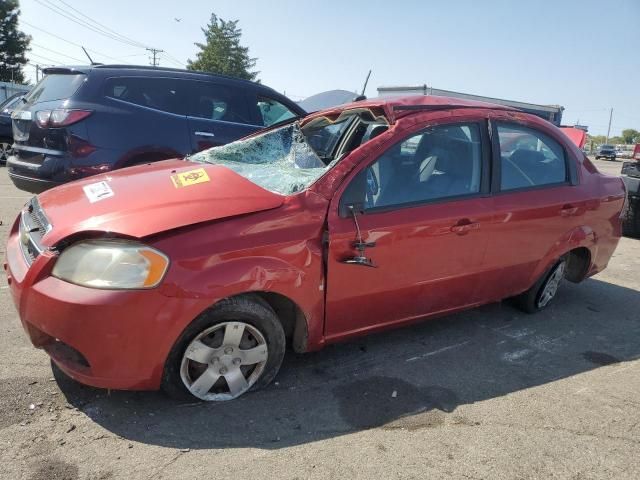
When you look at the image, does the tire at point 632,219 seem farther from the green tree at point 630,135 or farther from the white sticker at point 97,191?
the green tree at point 630,135

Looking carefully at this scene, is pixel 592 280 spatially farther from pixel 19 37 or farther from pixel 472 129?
pixel 19 37

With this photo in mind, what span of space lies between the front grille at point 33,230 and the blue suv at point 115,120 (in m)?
2.06

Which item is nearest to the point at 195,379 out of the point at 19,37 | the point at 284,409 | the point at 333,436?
the point at 284,409

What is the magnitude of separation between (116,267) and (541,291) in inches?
136

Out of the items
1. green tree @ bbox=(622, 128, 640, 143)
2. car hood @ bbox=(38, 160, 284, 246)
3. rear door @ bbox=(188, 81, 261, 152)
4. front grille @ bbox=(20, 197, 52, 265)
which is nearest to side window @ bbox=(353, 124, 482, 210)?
car hood @ bbox=(38, 160, 284, 246)

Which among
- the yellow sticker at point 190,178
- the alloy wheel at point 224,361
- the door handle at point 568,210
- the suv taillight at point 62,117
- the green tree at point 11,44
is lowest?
the alloy wheel at point 224,361

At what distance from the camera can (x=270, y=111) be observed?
6570 millimetres

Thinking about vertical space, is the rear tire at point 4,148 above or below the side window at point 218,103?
below

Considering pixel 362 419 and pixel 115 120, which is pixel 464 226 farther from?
pixel 115 120

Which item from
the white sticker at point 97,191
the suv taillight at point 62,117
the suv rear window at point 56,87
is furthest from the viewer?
the suv rear window at point 56,87

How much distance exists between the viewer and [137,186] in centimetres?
295

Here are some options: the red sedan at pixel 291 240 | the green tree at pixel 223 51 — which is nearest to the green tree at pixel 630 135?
the green tree at pixel 223 51

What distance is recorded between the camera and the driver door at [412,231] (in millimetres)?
2949

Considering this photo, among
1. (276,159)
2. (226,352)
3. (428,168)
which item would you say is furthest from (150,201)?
(428,168)
